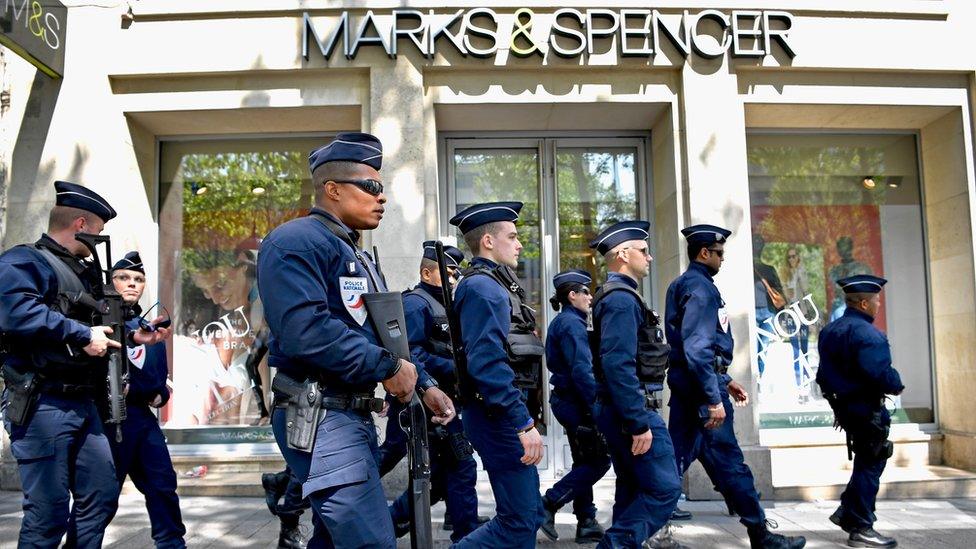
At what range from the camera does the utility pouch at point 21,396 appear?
149 inches

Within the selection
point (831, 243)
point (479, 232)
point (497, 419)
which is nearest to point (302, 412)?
point (497, 419)

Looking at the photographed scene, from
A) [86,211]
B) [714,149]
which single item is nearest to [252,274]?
[86,211]

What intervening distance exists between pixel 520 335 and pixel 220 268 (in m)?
5.37

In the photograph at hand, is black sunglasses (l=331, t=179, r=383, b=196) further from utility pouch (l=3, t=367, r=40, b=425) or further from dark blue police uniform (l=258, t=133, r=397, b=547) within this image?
utility pouch (l=3, t=367, r=40, b=425)

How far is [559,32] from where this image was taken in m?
7.83

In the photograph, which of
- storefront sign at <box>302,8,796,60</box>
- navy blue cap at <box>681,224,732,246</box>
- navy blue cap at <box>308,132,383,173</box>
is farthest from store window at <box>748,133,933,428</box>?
navy blue cap at <box>308,132,383,173</box>

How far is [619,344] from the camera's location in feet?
14.4

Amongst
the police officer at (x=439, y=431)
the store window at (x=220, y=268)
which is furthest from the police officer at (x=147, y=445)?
the store window at (x=220, y=268)

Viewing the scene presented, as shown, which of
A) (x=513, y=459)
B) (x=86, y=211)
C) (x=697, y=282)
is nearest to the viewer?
(x=513, y=459)

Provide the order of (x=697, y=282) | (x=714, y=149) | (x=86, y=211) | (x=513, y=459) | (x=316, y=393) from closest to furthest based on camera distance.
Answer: (x=316, y=393) → (x=513, y=459) → (x=86, y=211) → (x=697, y=282) → (x=714, y=149)

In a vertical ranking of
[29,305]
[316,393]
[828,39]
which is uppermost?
[828,39]

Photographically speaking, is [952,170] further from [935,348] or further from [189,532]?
[189,532]

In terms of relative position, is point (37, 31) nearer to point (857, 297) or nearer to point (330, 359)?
point (330, 359)

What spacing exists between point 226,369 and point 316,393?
246 inches
